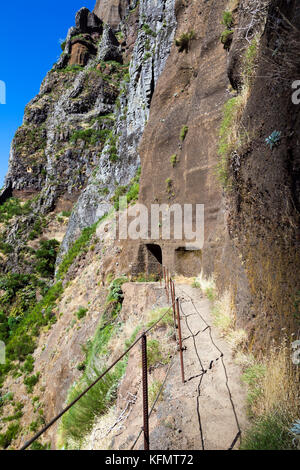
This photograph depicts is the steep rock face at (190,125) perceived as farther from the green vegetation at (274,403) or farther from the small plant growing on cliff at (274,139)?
the green vegetation at (274,403)

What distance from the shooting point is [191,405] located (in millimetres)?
3426

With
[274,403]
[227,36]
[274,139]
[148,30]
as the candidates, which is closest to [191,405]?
[274,403]

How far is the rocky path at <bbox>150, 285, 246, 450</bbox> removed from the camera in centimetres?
286

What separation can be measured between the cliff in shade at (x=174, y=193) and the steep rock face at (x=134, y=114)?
18cm

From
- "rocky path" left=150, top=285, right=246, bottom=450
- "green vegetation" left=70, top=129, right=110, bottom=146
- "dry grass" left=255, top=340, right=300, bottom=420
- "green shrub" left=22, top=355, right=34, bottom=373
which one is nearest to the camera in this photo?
"dry grass" left=255, top=340, right=300, bottom=420

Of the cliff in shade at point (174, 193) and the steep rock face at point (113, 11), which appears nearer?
the cliff in shade at point (174, 193)

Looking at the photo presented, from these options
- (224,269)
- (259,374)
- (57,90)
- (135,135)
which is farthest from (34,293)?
(57,90)

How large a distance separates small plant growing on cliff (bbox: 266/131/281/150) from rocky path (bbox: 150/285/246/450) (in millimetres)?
3238

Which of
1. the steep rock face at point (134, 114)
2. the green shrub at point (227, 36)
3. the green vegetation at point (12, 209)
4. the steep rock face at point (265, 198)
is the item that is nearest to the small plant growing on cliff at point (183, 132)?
the green shrub at point (227, 36)

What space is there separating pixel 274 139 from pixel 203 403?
3607mm

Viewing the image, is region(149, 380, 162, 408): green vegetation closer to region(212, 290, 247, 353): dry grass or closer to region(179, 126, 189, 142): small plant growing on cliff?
region(212, 290, 247, 353): dry grass

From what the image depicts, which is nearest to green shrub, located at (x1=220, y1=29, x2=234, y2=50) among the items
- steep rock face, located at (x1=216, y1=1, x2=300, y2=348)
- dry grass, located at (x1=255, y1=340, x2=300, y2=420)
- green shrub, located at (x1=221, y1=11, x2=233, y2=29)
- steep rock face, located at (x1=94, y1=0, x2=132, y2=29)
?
green shrub, located at (x1=221, y1=11, x2=233, y2=29)

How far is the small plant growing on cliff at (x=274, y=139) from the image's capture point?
343 cm

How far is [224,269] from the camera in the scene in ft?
21.6
